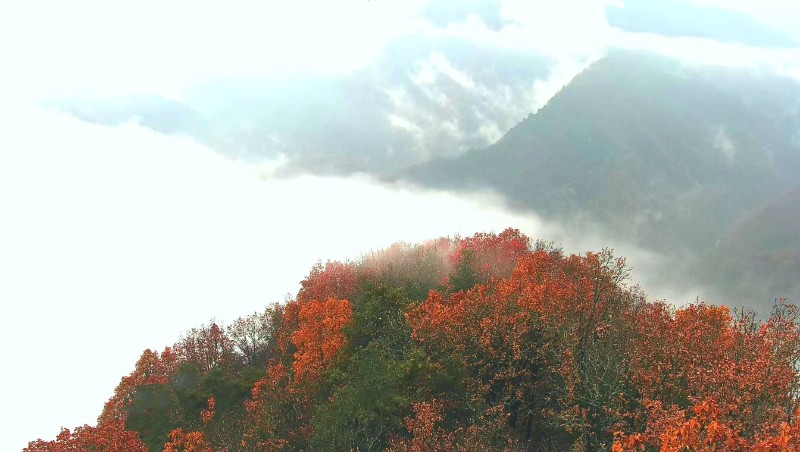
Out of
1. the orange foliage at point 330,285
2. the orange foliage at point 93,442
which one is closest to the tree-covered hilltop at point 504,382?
the orange foliage at point 93,442

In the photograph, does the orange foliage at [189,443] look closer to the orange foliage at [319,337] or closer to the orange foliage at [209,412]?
the orange foliage at [209,412]

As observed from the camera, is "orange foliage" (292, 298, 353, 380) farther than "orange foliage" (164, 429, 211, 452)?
Yes

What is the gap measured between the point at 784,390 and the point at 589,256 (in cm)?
2194

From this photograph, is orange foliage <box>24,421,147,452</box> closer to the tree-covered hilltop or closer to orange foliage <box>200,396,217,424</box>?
the tree-covered hilltop

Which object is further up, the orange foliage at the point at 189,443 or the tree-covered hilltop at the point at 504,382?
the tree-covered hilltop at the point at 504,382

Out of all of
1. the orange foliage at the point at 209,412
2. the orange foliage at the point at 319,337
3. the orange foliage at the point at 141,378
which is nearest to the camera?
the orange foliage at the point at 209,412

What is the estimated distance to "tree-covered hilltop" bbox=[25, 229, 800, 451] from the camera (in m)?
28.4

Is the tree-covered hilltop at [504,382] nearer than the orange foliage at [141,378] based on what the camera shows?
Yes

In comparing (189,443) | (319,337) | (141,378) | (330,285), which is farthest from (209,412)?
(330,285)

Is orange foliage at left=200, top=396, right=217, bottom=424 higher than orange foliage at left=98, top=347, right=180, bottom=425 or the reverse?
the reverse

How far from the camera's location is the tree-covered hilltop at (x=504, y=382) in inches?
1118

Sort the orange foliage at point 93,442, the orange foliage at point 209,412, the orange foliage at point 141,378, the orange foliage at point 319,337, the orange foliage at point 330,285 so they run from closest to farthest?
the orange foliage at point 93,442
the orange foliage at point 209,412
the orange foliage at point 319,337
the orange foliage at point 141,378
the orange foliage at point 330,285

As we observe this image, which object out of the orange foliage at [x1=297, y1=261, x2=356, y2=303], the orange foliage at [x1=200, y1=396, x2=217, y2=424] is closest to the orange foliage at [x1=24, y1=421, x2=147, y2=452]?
the orange foliage at [x1=200, y1=396, x2=217, y2=424]

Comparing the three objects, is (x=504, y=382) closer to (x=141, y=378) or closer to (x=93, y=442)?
(x=93, y=442)
